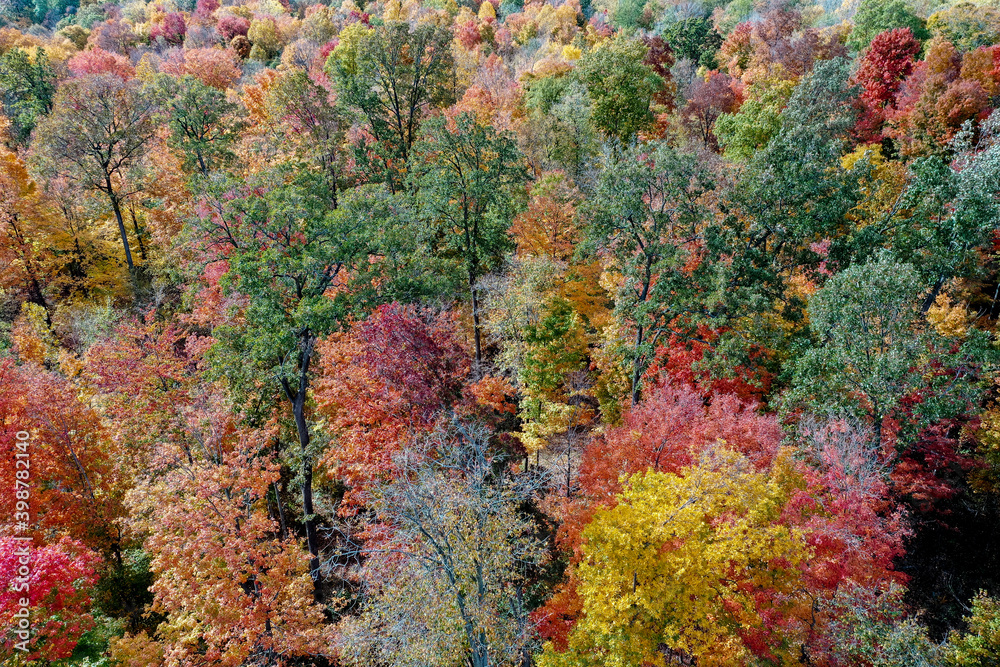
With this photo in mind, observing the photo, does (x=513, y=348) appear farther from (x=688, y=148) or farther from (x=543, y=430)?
(x=688, y=148)

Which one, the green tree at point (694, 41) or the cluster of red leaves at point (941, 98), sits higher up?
the green tree at point (694, 41)

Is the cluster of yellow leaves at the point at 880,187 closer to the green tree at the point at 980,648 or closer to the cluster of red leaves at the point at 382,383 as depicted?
the green tree at the point at 980,648

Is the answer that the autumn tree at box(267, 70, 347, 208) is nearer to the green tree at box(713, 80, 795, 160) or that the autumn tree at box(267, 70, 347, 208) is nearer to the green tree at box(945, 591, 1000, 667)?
the green tree at box(713, 80, 795, 160)

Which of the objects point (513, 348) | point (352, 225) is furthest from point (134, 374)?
point (513, 348)

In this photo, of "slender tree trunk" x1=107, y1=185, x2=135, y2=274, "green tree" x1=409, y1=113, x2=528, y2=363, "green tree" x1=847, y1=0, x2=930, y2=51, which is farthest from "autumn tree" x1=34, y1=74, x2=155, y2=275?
"green tree" x1=847, y1=0, x2=930, y2=51

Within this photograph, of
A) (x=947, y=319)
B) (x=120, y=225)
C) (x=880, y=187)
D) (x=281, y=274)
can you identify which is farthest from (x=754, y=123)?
(x=120, y=225)

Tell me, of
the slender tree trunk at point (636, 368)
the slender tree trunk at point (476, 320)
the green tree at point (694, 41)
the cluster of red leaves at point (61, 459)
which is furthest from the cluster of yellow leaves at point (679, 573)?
the green tree at point (694, 41)
